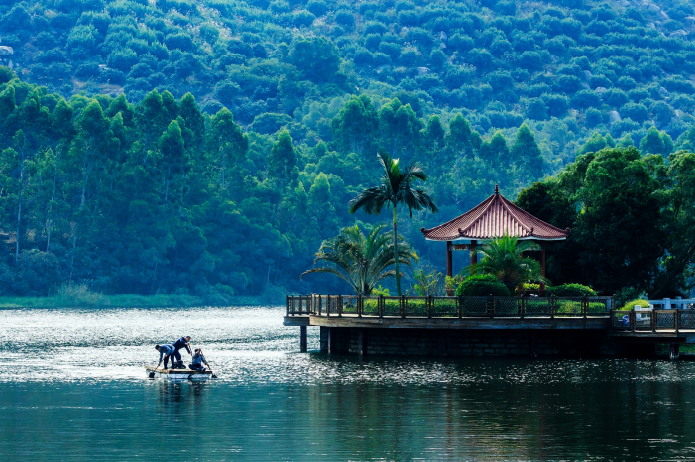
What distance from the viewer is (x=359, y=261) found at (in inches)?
2376

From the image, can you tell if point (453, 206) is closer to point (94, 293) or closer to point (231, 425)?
point (94, 293)

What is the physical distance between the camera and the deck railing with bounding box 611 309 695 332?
164 ft

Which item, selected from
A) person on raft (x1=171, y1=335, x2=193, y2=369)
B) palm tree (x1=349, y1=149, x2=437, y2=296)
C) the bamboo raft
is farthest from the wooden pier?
person on raft (x1=171, y1=335, x2=193, y2=369)

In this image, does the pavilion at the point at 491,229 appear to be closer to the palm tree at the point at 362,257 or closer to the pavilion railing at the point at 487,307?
the palm tree at the point at 362,257

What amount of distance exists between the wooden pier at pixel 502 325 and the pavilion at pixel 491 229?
6.41 meters

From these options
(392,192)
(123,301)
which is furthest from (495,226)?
(123,301)

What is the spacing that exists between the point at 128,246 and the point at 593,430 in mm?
115839

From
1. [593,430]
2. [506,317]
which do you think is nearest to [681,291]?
[506,317]

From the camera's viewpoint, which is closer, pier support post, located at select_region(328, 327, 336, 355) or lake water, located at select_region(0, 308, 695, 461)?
lake water, located at select_region(0, 308, 695, 461)

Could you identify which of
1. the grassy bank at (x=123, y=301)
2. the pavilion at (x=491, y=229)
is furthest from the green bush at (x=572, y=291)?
the grassy bank at (x=123, y=301)

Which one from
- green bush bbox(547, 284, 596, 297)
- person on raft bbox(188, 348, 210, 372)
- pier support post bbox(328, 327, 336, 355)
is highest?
green bush bbox(547, 284, 596, 297)

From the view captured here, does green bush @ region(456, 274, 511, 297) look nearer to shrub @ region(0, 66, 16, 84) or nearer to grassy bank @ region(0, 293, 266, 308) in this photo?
grassy bank @ region(0, 293, 266, 308)

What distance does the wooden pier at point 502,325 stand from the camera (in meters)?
51.4

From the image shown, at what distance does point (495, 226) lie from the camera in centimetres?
6088
